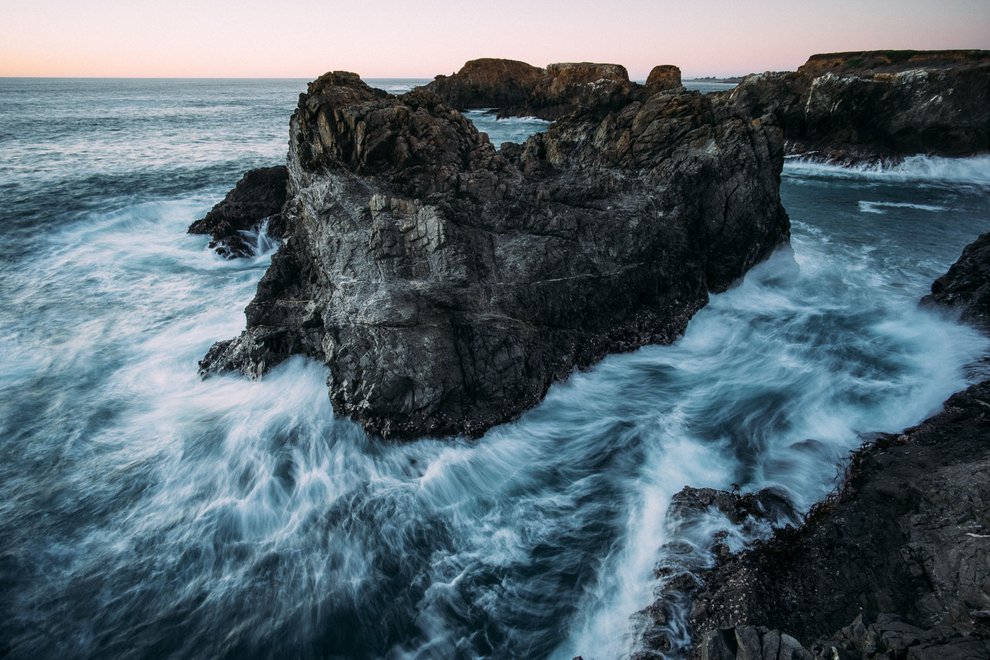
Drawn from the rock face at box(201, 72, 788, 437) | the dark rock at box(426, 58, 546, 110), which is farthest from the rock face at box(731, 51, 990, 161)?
the dark rock at box(426, 58, 546, 110)

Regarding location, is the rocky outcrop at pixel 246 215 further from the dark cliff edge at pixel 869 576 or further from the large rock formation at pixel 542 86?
the dark cliff edge at pixel 869 576

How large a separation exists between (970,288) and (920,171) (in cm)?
2439

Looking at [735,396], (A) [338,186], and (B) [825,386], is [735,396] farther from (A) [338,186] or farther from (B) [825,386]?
(A) [338,186]

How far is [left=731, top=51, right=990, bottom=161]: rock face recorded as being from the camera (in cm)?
3014

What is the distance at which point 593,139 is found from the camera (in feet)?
52.9

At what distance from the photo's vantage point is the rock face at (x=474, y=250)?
32.8ft

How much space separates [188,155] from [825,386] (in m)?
40.9

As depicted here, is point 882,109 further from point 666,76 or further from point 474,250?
point 474,250

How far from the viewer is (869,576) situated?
5773mm

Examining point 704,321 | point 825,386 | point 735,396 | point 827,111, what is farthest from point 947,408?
point 827,111

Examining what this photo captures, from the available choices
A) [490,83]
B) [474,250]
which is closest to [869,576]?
[474,250]

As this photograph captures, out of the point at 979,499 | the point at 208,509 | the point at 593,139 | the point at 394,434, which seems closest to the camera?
the point at 979,499

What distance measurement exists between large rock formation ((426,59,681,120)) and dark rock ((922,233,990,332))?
81.1 ft

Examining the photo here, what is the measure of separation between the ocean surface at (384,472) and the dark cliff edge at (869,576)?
1.55ft
